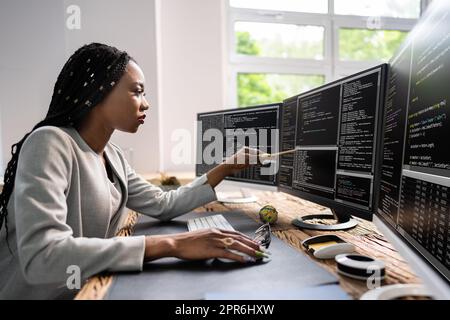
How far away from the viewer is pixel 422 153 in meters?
0.55

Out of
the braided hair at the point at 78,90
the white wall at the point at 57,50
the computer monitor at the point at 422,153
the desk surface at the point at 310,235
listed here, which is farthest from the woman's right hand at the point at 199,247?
the white wall at the point at 57,50

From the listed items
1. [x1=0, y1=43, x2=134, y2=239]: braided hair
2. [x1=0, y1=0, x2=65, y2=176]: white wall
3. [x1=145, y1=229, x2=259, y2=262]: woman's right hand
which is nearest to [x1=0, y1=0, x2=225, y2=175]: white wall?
[x1=0, y1=0, x2=65, y2=176]: white wall

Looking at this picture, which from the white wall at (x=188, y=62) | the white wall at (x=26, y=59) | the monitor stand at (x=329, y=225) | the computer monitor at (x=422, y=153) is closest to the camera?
the computer monitor at (x=422, y=153)

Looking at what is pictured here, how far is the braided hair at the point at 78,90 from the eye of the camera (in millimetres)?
901

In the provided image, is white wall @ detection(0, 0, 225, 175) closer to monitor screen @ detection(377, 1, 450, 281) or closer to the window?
the window

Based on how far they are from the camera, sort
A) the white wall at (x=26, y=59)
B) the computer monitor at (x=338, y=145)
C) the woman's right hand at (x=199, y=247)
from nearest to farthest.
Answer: the woman's right hand at (x=199, y=247) → the computer monitor at (x=338, y=145) → the white wall at (x=26, y=59)

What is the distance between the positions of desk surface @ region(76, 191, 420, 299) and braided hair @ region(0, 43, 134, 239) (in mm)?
362

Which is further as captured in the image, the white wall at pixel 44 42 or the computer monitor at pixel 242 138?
the white wall at pixel 44 42

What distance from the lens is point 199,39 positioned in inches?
96.6

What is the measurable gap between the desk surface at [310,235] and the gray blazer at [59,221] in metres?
0.05

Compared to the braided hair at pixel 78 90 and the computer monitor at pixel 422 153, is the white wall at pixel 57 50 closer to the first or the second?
the braided hair at pixel 78 90

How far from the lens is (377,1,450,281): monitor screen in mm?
483

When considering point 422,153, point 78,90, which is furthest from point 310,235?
point 78,90
